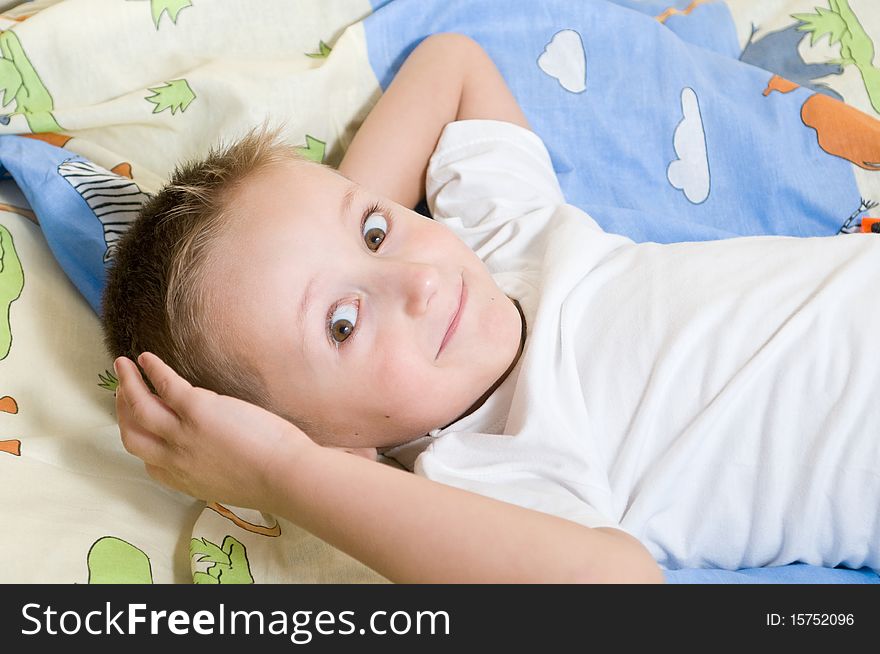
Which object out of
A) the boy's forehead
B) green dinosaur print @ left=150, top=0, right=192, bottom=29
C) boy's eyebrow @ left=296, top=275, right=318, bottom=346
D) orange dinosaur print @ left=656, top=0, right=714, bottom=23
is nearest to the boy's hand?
boy's eyebrow @ left=296, top=275, right=318, bottom=346

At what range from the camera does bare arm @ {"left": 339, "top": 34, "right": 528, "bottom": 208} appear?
4.42 ft

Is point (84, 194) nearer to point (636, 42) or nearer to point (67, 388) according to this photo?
point (67, 388)

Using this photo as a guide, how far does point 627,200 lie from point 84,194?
32.1 inches

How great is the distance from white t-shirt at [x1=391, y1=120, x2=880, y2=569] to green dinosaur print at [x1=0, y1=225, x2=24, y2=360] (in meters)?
0.53

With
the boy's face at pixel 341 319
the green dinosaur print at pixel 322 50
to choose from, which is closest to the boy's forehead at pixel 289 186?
the boy's face at pixel 341 319

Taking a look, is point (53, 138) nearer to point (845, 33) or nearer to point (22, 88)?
point (22, 88)

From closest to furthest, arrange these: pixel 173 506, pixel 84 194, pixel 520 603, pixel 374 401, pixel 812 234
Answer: pixel 520 603 → pixel 374 401 → pixel 173 506 → pixel 84 194 → pixel 812 234

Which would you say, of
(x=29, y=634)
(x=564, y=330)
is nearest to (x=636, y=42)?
(x=564, y=330)

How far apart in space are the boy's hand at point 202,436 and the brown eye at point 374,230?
0.24 meters

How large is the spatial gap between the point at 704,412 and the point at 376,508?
386 millimetres

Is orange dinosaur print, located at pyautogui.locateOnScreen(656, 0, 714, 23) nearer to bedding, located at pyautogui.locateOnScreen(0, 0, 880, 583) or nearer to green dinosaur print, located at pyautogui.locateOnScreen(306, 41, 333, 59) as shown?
bedding, located at pyautogui.locateOnScreen(0, 0, 880, 583)

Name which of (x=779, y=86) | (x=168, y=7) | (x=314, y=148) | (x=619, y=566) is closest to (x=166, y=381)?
(x=619, y=566)

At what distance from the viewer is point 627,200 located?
4.72ft

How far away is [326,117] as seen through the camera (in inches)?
55.9
